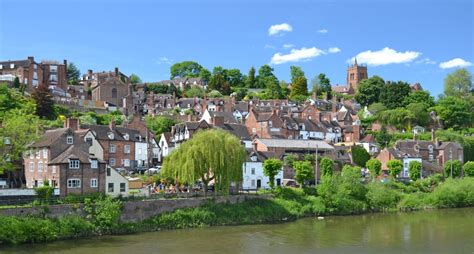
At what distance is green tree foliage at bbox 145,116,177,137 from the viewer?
274ft

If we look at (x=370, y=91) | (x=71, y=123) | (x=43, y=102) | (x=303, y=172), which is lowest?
(x=303, y=172)

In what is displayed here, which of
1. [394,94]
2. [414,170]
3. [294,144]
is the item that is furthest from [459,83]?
[294,144]

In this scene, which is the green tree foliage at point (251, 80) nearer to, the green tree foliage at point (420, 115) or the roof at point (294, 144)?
the green tree foliage at point (420, 115)

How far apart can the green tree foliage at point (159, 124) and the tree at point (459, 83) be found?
6272 cm

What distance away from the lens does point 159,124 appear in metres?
84.6

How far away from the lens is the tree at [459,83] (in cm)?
11793

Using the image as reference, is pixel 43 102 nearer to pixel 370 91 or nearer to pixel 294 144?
pixel 294 144

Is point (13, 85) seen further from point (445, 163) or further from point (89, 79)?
point (445, 163)

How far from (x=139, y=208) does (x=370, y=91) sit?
271 feet

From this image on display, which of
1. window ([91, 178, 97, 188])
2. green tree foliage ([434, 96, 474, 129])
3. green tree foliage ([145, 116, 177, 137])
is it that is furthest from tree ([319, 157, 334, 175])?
green tree foliage ([434, 96, 474, 129])

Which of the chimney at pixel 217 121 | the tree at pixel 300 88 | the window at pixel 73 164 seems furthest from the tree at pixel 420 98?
the window at pixel 73 164

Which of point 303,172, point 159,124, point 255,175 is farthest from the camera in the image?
point 159,124

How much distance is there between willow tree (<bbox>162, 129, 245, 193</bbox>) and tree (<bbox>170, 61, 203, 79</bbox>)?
104 metres

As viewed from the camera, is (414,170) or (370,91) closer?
(414,170)
